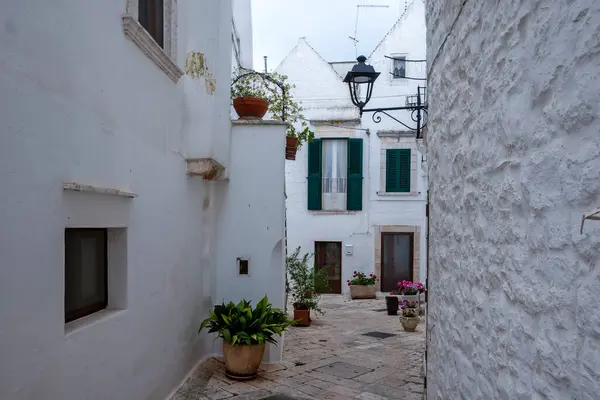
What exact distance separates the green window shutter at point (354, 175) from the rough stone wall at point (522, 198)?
11447 millimetres

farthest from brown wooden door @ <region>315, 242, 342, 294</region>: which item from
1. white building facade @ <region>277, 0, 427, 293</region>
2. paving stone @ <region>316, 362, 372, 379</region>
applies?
paving stone @ <region>316, 362, 372, 379</region>

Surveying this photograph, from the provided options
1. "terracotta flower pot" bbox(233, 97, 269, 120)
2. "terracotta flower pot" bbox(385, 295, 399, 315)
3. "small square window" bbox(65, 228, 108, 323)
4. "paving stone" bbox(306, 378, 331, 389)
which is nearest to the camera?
"small square window" bbox(65, 228, 108, 323)

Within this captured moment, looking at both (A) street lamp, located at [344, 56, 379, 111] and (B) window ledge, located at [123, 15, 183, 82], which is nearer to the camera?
(B) window ledge, located at [123, 15, 183, 82]

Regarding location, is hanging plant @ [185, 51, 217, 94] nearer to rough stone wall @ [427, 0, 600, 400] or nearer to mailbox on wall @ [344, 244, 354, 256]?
rough stone wall @ [427, 0, 600, 400]

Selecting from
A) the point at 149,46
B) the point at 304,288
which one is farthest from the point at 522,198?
the point at 304,288

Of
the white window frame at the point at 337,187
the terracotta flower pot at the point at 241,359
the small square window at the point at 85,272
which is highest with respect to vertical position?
the white window frame at the point at 337,187

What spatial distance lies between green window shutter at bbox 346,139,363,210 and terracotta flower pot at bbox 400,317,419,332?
5968mm

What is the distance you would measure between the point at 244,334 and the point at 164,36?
10.7 feet

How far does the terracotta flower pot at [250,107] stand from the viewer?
7.24 meters

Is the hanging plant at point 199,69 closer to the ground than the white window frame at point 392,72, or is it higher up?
closer to the ground

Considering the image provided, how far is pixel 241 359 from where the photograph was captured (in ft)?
19.5

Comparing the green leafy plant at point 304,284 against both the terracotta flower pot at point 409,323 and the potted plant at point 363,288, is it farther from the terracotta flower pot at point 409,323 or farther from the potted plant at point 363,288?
the potted plant at point 363,288

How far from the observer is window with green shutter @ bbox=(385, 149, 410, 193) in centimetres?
1488

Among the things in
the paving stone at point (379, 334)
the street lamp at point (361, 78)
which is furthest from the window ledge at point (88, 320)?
the paving stone at point (379, 334)
